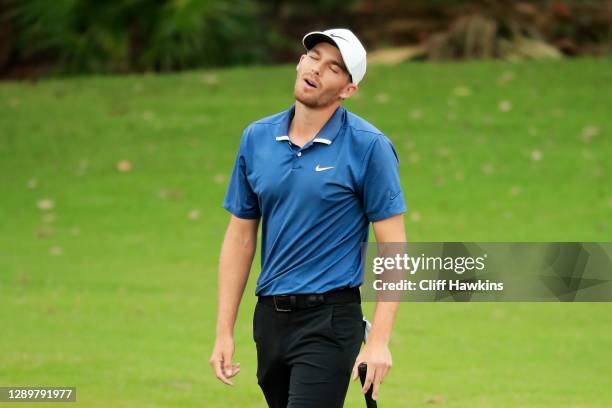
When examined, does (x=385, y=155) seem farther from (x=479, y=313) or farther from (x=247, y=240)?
(x=479, y=313)

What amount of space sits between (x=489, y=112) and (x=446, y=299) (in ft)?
22.6

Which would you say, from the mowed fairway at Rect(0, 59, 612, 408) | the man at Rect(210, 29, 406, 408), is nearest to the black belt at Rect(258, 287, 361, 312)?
the man at Rect(210, 29, 406, 408)

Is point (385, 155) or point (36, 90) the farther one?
point (36, 90)

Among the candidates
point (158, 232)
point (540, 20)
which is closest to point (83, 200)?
point (158, 232)

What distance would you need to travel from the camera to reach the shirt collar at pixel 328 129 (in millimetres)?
4480

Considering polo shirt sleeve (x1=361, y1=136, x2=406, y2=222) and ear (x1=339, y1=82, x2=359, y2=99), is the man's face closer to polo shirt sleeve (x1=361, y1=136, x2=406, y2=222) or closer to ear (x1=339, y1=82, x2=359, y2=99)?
ear (x1=339, y1=82, x2=359, y2=99)

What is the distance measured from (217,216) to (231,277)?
9.08 meters

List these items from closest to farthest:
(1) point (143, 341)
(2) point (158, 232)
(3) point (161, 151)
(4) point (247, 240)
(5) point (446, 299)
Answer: (4) point (247, 240)
(1) point (143, 341)
(5) point (446, 299)
(2) point (158, 232)
(3) point (161, 151)

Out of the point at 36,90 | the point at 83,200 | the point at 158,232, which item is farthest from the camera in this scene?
the point at 36,90

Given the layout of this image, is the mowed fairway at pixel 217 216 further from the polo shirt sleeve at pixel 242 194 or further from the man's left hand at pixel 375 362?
the man's left hand at pixel 375 362

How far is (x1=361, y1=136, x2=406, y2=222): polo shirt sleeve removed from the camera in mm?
4430

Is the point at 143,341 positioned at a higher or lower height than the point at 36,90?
higher

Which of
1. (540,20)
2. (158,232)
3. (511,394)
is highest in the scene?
(511,394)

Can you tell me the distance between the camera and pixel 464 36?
20172 mm
